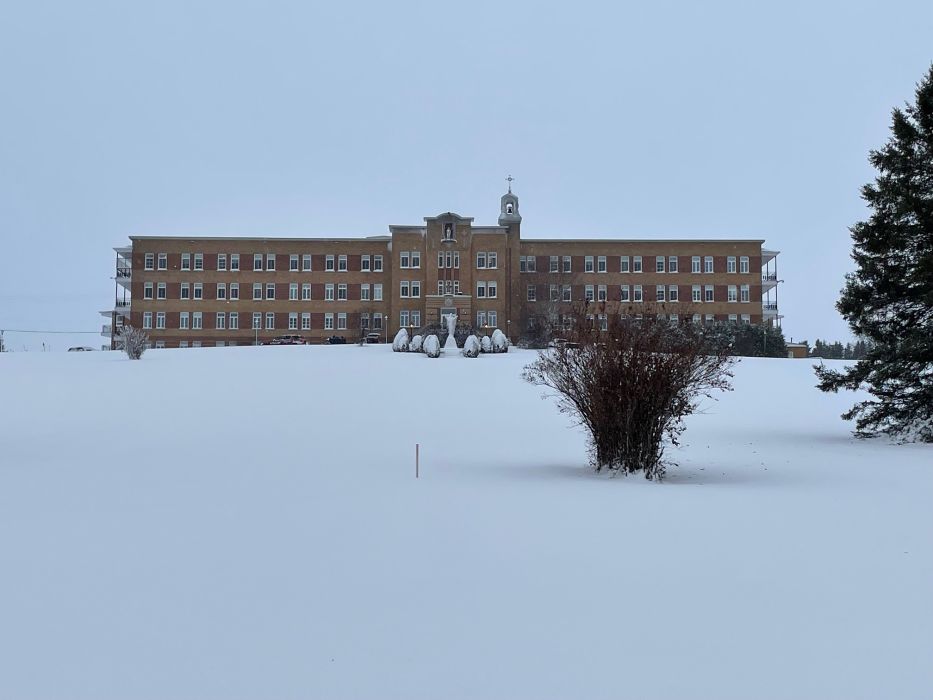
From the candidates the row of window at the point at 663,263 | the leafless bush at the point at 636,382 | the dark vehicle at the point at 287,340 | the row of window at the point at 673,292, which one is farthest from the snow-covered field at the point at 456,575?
the row of window at the point at 663,263

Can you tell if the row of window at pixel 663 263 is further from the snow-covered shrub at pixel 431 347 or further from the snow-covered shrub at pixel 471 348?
the snow-covered shrub at pixel 431 347

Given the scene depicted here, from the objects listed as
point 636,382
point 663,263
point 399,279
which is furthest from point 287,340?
point 636,382

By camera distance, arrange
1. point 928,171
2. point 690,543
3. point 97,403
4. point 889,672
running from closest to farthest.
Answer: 1. point 889,672
2. point 690,543
3. point 928,171
4. point 97,403

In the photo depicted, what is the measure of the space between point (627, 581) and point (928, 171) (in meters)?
16.4

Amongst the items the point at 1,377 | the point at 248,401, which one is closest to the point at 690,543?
the point at 248,401

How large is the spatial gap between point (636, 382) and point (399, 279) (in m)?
66.3

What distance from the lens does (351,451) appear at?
15430 millimetres

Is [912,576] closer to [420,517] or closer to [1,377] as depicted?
[420,517]

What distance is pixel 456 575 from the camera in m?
6.46

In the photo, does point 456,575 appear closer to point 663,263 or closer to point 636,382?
point 636,382

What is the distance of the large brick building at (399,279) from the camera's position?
254 ft

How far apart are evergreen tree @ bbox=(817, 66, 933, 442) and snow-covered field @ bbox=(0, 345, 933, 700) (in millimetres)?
3152

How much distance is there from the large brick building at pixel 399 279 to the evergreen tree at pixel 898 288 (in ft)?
190

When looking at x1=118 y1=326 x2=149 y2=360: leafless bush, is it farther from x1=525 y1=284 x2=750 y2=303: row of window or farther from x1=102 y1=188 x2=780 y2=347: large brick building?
x1=525 y1=284 x2=750 y2=303: row of window
